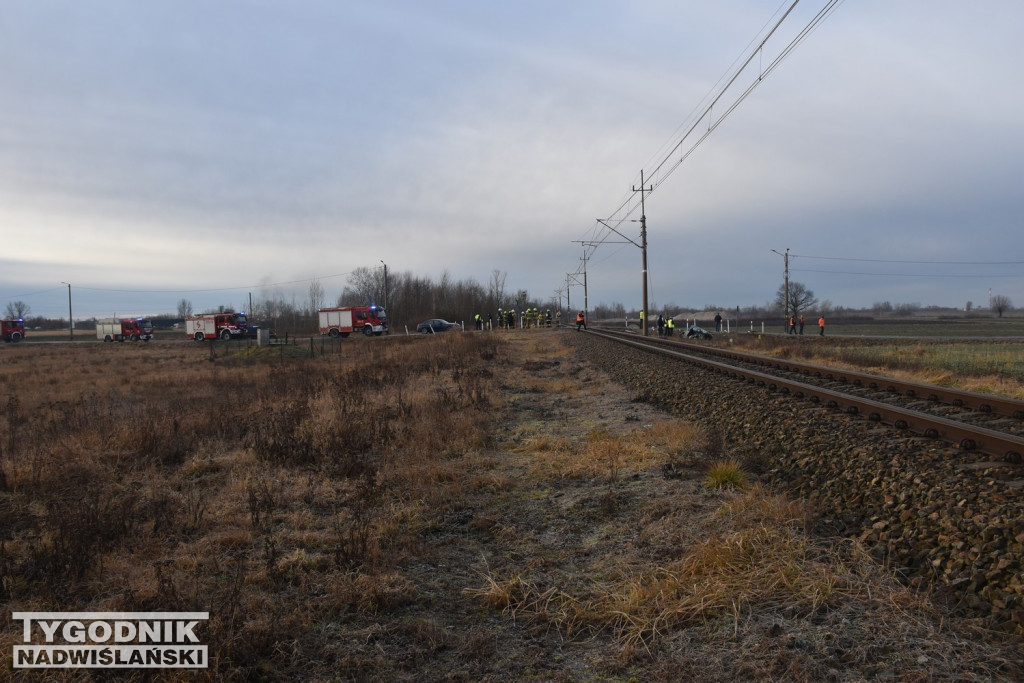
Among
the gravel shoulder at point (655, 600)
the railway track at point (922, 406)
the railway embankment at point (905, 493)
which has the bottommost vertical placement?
the gravel shoulder at point (655, 600)

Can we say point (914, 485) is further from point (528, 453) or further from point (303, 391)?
point (303, 391)

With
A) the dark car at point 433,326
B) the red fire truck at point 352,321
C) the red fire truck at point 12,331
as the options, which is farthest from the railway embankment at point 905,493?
the red fire truck at point 12,331

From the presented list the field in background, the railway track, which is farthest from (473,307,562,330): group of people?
the field in background

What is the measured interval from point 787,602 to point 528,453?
4.67 metres

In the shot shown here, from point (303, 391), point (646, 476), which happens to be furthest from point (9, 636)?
point (303, 391)

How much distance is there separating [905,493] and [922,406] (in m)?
5.06

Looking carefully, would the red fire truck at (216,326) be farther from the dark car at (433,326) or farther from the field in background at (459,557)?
the field in background at (459,557)

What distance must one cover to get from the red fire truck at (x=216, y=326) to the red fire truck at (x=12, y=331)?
1253 inches

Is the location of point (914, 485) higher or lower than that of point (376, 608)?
higher

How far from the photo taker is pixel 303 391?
14.7 meters

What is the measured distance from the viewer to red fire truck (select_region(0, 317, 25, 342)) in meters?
78.1

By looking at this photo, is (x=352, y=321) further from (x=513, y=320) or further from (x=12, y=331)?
(x=12, y=331)

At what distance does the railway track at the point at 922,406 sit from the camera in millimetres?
6229

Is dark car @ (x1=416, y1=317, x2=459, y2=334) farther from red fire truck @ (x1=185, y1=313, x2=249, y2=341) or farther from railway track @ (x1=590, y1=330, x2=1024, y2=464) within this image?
railway track @ (x1=590, y1=330, x2=1024, y2=464)
